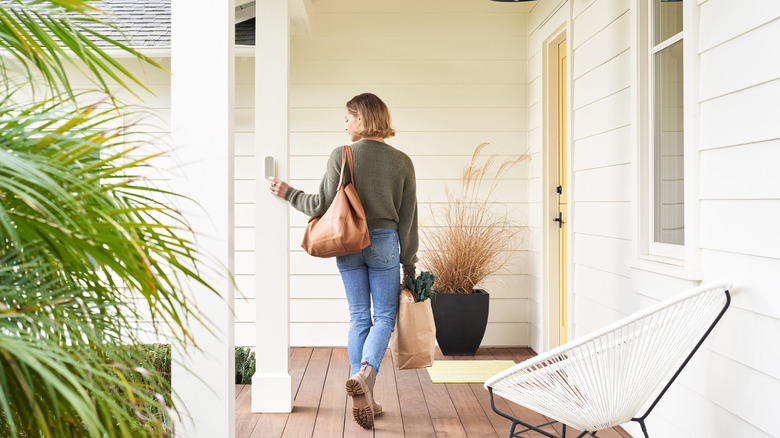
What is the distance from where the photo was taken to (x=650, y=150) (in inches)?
116

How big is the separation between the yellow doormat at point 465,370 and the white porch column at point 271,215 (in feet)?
3.53

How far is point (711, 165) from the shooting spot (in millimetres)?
2285

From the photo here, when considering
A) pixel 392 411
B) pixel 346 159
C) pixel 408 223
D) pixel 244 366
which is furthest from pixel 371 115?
pixel 244 366

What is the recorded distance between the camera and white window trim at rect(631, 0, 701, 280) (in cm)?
238

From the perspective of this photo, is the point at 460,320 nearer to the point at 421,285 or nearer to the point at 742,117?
the point at 421,285

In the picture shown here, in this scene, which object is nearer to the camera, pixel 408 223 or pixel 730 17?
pixel 730 17

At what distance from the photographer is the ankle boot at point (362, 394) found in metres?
2.99

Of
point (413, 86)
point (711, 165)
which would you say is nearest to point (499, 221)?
point (413, 86)

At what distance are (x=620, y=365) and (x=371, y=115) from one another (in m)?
1.71

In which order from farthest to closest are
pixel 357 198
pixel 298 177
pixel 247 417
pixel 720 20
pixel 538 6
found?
pixel 298 177, pixel 538 6, pixel 247 417, pixel 357 198, pixel 720 20

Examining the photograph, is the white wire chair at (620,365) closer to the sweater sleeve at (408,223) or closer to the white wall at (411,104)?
the sweater sleeve at (408,223)

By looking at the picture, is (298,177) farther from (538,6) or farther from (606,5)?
(606,5)

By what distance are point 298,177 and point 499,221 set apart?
5.17ft

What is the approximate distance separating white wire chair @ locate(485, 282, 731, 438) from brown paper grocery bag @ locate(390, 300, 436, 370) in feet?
3.60
